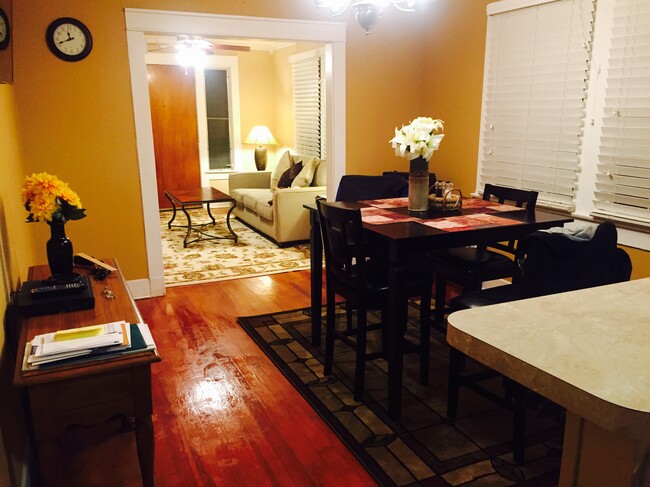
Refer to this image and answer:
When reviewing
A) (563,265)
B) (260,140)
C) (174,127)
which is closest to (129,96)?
(563,265)

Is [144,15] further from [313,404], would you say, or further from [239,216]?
[239,216]

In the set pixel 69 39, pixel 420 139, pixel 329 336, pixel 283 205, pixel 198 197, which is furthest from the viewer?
pixel 198 197

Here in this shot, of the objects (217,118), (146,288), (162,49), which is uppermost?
(162,49)

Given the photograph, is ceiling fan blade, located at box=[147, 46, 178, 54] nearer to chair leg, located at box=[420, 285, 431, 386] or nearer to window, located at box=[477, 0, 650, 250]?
window, located at box=[477, 0, 650, 250]

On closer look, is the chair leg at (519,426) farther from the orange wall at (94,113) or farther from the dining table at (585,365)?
the orange wall at (94,113)

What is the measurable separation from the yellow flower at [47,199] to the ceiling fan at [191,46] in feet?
8.82

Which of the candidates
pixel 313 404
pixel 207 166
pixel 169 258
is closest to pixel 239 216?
pixel 207 166

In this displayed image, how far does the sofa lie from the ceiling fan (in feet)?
4.84

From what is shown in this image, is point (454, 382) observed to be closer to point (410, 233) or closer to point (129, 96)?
point (410, 233)

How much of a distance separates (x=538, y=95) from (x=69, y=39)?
3372 mm

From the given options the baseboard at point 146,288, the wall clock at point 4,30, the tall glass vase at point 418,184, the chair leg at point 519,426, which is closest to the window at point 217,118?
the baseboard at point 146,288

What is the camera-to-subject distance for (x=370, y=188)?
11.9ft

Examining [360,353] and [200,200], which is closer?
[360,353]

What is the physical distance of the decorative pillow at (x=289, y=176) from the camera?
643 cm
